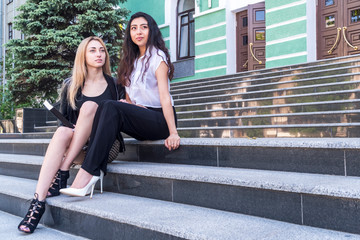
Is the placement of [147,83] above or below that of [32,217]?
above

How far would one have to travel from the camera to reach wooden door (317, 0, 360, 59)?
781 centimetres

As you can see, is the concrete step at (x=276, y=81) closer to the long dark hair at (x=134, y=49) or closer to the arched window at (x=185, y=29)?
the long dark hair at (x=134, y=49)

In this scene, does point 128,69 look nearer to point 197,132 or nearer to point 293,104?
point 197,132

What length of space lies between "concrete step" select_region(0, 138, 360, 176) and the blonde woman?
0.53m

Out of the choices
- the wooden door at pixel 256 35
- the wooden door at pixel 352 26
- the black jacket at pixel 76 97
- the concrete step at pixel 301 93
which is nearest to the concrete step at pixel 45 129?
the concrete step at pixel 301 93

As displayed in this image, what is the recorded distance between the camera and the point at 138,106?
275 centimetres

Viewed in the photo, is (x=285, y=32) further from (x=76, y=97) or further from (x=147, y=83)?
(x=76, y=97)

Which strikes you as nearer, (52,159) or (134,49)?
(52,159)

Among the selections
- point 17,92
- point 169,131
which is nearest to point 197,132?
point 169,131

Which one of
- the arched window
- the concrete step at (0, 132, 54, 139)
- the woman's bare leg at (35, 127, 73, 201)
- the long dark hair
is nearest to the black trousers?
the woman's bare leg at (35, 127, 73, 201)

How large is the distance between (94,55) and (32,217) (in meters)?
1.40

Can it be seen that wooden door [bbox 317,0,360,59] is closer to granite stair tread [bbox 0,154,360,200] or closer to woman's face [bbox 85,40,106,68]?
woman's face [bbox 85,40,106,68]

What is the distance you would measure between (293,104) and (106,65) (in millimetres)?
2622

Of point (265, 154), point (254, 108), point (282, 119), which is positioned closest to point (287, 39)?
point (254, 108)
